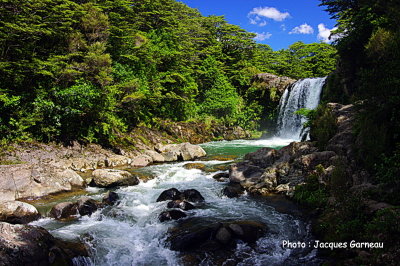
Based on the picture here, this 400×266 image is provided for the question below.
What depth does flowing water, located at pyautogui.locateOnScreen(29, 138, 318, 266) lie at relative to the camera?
6.93 meters

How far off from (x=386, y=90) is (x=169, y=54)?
78.3 ft

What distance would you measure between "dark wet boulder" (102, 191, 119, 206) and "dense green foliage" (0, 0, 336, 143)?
7470 mm

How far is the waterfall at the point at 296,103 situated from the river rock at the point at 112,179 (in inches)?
786

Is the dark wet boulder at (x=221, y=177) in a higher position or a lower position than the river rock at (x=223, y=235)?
higher

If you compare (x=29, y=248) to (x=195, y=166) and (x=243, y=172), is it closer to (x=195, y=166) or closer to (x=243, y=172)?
(x=243, y=172)

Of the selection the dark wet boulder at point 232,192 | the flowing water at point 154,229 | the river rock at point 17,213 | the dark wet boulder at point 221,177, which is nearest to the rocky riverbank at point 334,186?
the dark wet boulder at point 232,192

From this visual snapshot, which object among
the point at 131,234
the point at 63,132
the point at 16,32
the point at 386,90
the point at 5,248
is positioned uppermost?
the point at 16,32

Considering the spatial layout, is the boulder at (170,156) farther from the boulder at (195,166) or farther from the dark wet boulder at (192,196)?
the dark wet boulder at (192,196)

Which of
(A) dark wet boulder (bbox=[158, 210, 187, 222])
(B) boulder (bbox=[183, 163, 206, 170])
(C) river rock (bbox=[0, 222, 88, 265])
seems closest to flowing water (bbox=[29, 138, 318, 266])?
(A) dark wet boulder (bbox=[158, 210, 187, 222])

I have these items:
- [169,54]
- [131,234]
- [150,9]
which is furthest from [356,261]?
[150,9]

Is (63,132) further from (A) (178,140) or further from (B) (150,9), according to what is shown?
(B) (150,9)

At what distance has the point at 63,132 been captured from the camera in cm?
1772

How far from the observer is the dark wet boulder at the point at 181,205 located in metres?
10.4

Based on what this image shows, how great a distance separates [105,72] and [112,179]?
8.45 metres
